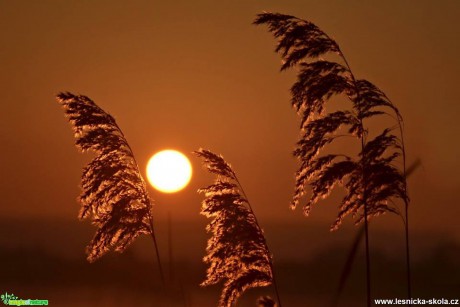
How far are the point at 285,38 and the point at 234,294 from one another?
122 inches

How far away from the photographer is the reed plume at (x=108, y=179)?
9414mm

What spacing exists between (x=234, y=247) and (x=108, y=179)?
1977mm

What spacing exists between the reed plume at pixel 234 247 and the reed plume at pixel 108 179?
1.14 meters

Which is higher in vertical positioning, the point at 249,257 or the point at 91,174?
the point at 91,174

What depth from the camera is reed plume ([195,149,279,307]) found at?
8.72 m

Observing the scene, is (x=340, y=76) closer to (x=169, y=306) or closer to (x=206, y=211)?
(x=206, y=211)

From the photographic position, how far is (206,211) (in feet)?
28.7

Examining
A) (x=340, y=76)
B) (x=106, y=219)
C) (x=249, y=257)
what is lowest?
(x=249, y=257)

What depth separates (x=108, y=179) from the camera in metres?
9.52

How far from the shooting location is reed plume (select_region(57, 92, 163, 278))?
9414 mm

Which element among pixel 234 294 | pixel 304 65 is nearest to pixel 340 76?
pixel 304 65

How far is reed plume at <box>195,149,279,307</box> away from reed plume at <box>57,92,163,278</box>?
3.72 feet

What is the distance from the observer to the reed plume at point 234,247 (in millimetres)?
8719

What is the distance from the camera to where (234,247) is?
8727 millimetres
